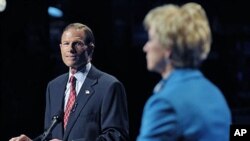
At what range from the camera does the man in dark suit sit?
2.58 metres

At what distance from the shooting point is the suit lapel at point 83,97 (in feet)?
8.49

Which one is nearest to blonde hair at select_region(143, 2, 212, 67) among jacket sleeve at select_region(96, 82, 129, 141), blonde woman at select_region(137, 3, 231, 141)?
blonde woman at select_region(137, 3, 231, 141)

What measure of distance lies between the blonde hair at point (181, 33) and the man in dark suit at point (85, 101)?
1119 mm

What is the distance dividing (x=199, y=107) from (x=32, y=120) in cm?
387

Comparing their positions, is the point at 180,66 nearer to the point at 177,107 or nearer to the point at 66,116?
the point at 177,107

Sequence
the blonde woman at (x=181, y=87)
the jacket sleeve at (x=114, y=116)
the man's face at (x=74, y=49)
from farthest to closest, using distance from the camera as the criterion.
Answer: the man's face at (x=74, y=49), the jacket sleeve at (x=114, y=116), the blonde woman at (x=181, y=87)

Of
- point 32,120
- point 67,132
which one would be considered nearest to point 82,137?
point 67,132

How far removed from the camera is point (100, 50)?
513 cm

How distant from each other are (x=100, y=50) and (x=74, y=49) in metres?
2.47

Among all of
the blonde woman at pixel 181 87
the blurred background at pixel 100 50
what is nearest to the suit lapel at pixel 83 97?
the blonde woman at pixel 181 87

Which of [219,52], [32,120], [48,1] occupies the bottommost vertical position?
[32,120]

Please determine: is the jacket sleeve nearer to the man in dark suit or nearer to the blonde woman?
the man in dark suit

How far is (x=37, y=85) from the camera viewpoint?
519 cm

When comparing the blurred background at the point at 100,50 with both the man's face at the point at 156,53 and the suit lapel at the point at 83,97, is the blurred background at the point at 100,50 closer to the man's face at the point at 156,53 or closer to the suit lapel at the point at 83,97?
the suit lapel at the point at 83,97
